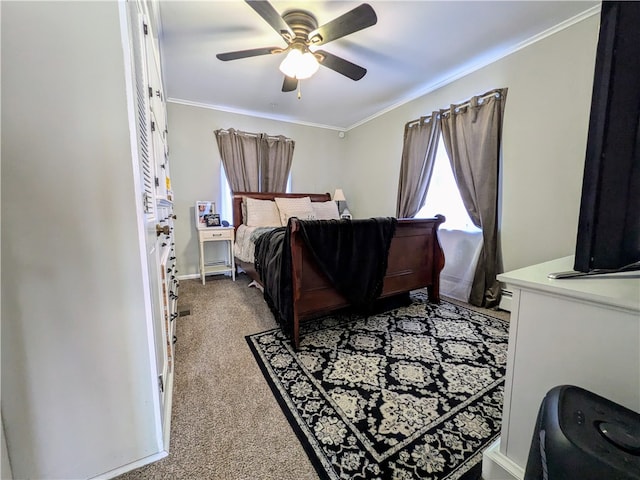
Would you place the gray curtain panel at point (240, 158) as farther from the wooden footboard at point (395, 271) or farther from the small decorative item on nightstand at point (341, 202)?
the wooden footboard at point (395, 271)

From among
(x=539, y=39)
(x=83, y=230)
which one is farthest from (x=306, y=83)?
(x=83, y=230)

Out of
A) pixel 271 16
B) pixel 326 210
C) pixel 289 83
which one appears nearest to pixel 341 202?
pixel 326 210

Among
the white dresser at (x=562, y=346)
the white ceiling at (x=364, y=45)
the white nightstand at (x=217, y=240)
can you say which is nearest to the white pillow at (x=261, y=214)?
the white nightstand at (x=217, y=240)

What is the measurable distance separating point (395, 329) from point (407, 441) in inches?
40.2

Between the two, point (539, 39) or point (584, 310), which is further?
point (539, 39)

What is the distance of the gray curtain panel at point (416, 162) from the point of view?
3.04 m

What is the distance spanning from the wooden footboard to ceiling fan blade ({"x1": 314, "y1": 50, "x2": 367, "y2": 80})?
4.42 ft

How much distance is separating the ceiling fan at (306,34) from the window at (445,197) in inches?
57.5

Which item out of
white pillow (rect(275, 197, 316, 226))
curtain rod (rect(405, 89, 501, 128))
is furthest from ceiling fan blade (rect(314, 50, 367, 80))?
white pillow (rect(275, 197, 316, 226))

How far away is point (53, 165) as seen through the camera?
0.74 meters

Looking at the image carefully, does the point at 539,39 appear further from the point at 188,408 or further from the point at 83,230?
the point at 188,408

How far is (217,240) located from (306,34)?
8.44ft

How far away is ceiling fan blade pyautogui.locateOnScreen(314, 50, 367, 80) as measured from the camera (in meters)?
2.02

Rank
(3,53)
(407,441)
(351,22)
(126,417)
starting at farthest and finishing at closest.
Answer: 1. (351,22)
2. (407,441)
3. (126,417)
4. (3,53)
